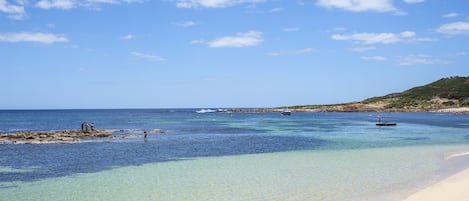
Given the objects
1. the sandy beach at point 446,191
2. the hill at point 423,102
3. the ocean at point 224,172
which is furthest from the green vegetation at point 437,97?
the sandy beach at point 446,191

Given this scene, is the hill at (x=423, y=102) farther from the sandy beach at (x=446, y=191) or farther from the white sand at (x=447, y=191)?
the white sand at (x=447, y=191)

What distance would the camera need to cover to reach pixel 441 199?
18.0 metres

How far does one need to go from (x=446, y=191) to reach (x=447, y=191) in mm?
52

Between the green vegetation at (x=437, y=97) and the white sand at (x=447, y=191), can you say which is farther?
the green vegetation at (x=437, y=97)

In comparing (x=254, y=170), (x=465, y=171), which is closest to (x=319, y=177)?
(x=254, y=170)

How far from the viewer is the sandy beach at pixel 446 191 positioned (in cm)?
1828

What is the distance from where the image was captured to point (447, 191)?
19.6 m

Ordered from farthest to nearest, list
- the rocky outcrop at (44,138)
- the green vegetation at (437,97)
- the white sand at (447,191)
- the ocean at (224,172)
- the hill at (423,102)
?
the green vegetation at (437,97) → the hill at (423,102) → the rocky outcrop at (44,138) → the ocean at (224,172) → the white sand at (447,191)

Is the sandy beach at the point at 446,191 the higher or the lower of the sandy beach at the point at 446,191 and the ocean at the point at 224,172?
the higher

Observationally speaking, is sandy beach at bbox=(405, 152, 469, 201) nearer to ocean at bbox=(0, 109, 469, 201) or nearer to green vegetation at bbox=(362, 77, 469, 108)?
ocean at bbox=(0, 109, 469, 201)

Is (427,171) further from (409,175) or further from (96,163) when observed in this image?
(96,163)

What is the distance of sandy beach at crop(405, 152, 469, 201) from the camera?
60.0ft

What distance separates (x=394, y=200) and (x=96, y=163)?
22.1 meters

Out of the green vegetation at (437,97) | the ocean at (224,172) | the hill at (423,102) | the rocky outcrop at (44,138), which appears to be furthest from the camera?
Answer: the green vegetation at (437,97)
